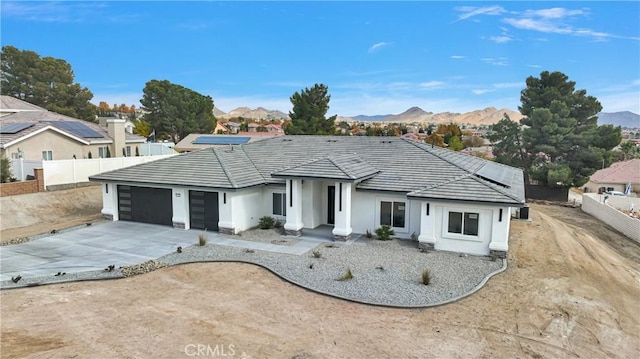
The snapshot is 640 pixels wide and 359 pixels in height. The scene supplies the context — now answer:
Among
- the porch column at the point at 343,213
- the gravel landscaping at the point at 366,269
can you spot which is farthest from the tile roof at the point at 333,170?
the gravel landscaping at the point at 366,269

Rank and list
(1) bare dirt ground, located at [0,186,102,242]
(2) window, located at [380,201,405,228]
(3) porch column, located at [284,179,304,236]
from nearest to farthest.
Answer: (2) window, located at [380,201,405,228] → (3) porch column, located at [284,179,304,236] → (1) bare dirt ground, located at [0,186,102,242]

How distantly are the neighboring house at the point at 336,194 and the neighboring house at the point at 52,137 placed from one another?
12.4 metres

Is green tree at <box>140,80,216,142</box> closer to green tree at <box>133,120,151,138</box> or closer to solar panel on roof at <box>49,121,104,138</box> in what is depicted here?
green tree at <box>133,120,151,138</box>

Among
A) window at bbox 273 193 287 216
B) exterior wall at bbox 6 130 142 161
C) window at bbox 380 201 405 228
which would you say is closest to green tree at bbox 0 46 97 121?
exterior wall at bbox 6 130 142 161

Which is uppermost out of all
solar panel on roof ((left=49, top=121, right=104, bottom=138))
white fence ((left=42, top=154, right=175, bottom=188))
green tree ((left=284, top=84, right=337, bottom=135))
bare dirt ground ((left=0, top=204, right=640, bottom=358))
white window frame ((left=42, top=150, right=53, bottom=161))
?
green tree ((left=284, top=84, right=337, bottom=135))

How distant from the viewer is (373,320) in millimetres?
10625

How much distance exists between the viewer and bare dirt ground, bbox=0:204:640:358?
29.6ft

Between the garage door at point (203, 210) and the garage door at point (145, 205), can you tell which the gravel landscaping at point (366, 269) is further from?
the garage door at point (145, 205)

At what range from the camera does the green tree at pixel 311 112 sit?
5484 cm

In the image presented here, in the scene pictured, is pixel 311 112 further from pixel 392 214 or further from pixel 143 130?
pixel 392 214

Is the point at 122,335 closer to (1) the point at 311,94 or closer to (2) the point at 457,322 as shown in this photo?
(2) the point at 457,322

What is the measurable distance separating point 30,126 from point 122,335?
96.5 ft

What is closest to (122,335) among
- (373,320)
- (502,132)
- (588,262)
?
(373,320)

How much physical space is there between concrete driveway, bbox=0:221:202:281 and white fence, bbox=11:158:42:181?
10384 mm
